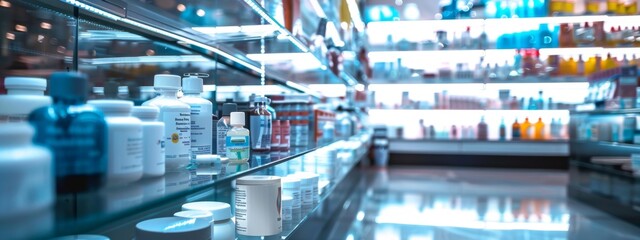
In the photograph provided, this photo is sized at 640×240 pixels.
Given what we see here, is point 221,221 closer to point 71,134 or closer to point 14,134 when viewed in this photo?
point 71,134

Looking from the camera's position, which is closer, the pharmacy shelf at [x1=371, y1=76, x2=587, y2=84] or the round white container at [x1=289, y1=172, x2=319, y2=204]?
the round white container at [x1=289, y1=172, x2=319, y2=204]

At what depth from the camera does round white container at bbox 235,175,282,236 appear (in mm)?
1293

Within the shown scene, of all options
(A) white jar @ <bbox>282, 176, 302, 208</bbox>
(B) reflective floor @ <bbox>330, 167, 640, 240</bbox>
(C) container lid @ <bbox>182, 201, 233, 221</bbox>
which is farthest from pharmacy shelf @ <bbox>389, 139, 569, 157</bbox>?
(C) container lid @ <bbox>182, 201, 233, 221</bbox>

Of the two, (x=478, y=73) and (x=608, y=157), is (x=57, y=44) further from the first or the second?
(x=478, y=73)

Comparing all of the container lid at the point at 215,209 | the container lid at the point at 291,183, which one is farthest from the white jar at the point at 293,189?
the container lid at the point at 215,209

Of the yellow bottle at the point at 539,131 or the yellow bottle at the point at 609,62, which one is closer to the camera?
the yellow bottle at the point at 609,62

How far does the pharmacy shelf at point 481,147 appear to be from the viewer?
6277mm

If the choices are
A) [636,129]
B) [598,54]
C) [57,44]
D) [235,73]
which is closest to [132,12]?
[57,44]

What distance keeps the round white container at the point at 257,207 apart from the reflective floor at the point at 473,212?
148cm

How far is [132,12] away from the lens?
1.24 metres

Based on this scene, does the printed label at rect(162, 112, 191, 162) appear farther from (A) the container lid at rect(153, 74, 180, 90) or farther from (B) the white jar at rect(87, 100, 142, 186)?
(B) the white jar at rect(87, 100, 142, 186)

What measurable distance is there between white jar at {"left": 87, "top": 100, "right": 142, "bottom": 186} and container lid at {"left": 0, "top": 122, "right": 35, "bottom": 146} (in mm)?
167

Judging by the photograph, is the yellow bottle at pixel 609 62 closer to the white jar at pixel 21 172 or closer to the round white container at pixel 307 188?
the round white container at pixel 307 188

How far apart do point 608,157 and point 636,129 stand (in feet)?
1.82
